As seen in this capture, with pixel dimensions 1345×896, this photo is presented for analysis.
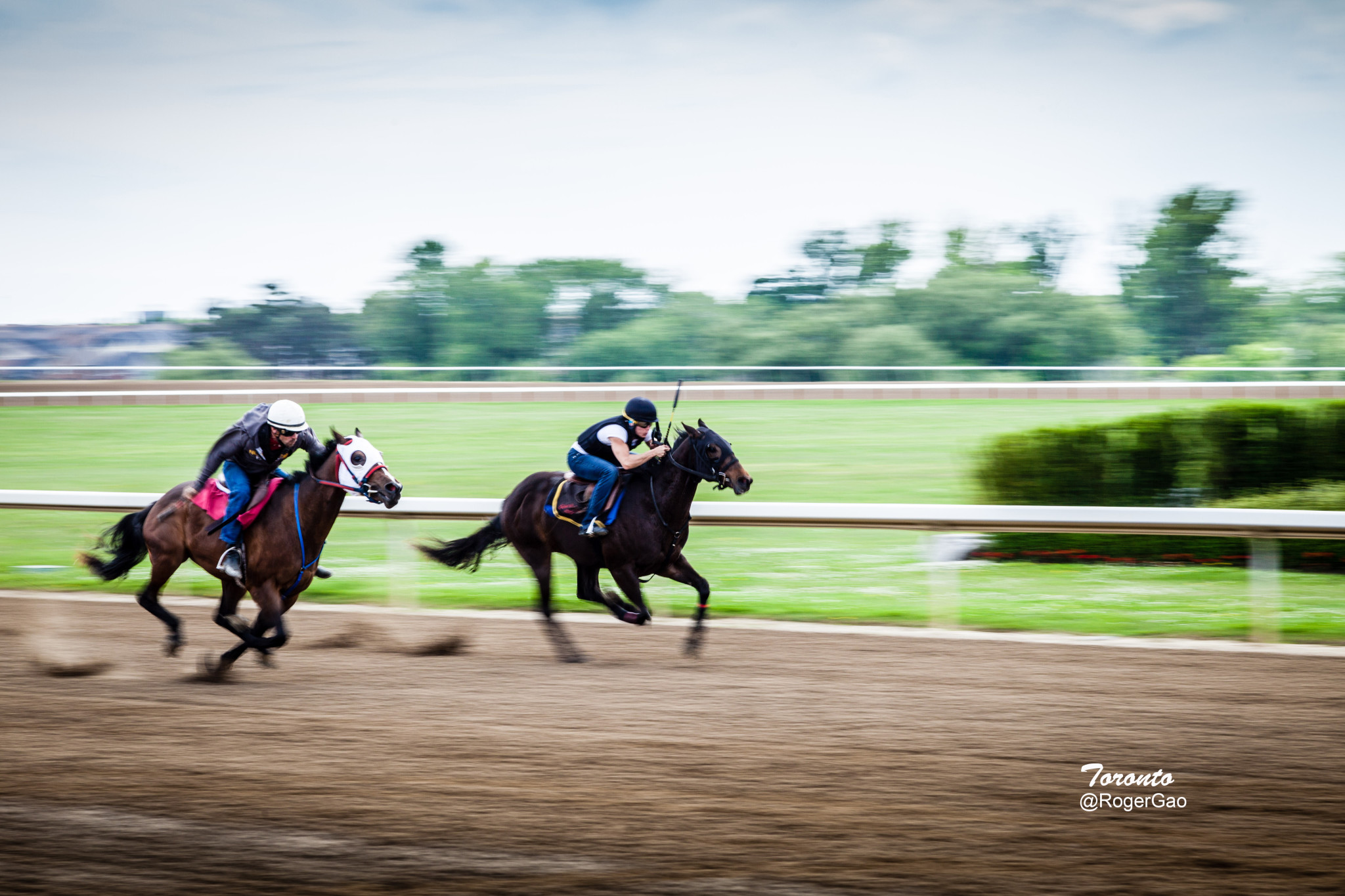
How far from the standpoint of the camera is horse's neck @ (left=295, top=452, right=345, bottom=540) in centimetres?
625

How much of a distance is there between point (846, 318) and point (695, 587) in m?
10.7

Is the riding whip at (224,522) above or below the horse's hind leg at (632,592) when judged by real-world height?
above

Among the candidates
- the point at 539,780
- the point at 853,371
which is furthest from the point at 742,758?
the point at 853,371

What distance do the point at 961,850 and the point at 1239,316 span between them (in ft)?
51.6

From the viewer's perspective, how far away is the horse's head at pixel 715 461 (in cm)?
636

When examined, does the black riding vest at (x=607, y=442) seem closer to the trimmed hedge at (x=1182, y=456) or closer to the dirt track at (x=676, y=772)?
the dirt track at (x=676, y=772)

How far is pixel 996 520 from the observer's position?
7363mm

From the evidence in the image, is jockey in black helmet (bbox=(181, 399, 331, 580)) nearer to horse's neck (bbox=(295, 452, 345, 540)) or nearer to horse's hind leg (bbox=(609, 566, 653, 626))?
horse's neck (bbox=(295, 452, 345, 540))

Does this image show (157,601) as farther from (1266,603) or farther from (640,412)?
(1266,603)

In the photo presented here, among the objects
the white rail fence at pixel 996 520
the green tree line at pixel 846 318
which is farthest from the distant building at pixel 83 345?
the white rail fence at pixel 996 520

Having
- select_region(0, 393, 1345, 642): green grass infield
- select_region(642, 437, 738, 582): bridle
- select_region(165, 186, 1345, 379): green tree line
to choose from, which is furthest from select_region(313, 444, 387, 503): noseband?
select_region(165, 186, 1345, 379): green tree line

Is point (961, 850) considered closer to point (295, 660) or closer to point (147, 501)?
point (295, 660)

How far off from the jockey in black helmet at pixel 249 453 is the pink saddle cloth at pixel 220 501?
4 centimetres

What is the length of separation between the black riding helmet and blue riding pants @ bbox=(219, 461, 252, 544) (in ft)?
6.67
